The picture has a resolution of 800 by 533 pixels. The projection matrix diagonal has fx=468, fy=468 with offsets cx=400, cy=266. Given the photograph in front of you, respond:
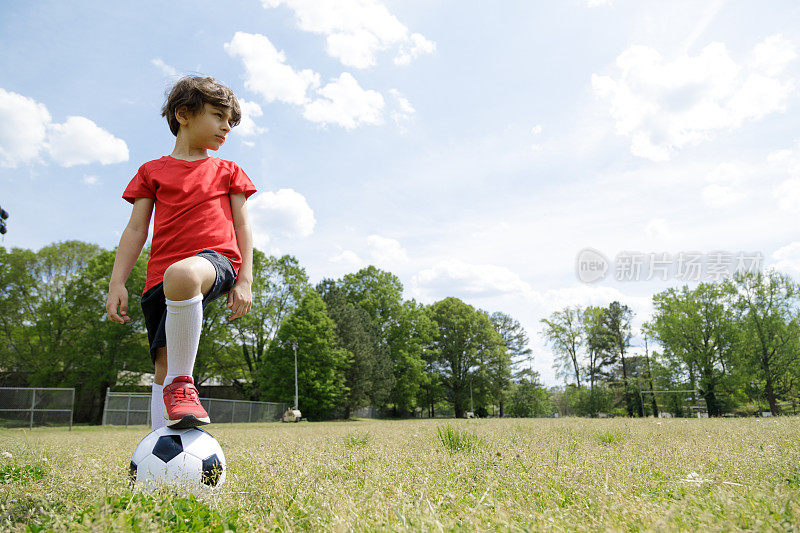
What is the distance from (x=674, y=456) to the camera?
3330 millimetres

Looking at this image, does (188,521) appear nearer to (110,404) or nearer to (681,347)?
(110,404)

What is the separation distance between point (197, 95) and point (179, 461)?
7.34ft

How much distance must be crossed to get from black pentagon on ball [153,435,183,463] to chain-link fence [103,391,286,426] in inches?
828

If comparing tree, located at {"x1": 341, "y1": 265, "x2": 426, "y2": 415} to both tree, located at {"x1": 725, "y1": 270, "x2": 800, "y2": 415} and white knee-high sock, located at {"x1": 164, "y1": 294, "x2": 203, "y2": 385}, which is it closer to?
tree, located at {"x1": 725, "y1": 270, "x2": 800, "y2": 415}

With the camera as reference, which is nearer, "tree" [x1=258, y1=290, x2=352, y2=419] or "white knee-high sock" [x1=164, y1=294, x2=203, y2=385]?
"white knee-high sock" [x1=164, y1=294, x2=203, y2=385]

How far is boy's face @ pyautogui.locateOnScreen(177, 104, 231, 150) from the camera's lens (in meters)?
3.09

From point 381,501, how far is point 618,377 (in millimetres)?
57679

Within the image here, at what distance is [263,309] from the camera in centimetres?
3753

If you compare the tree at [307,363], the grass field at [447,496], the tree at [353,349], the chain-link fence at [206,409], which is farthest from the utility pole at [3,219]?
the tree at [353,349]

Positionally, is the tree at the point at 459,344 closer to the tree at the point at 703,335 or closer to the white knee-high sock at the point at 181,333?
the tree at the point at 703,335

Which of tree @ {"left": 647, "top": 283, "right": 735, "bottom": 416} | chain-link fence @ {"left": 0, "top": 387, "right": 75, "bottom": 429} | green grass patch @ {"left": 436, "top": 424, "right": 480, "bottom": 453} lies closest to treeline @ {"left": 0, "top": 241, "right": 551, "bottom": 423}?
chain-link fence @ {"left": 0, "top": 387, "right": 75, "bottom": 429}

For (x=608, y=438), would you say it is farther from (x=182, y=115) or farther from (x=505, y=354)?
(x=505, y=354)

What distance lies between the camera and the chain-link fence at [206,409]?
24.0 meters

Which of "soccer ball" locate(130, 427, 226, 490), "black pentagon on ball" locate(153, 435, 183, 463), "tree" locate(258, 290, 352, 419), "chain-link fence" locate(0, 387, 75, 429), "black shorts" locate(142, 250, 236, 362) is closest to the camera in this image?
"soccer ball" locate(130, 427, 226, 490)
